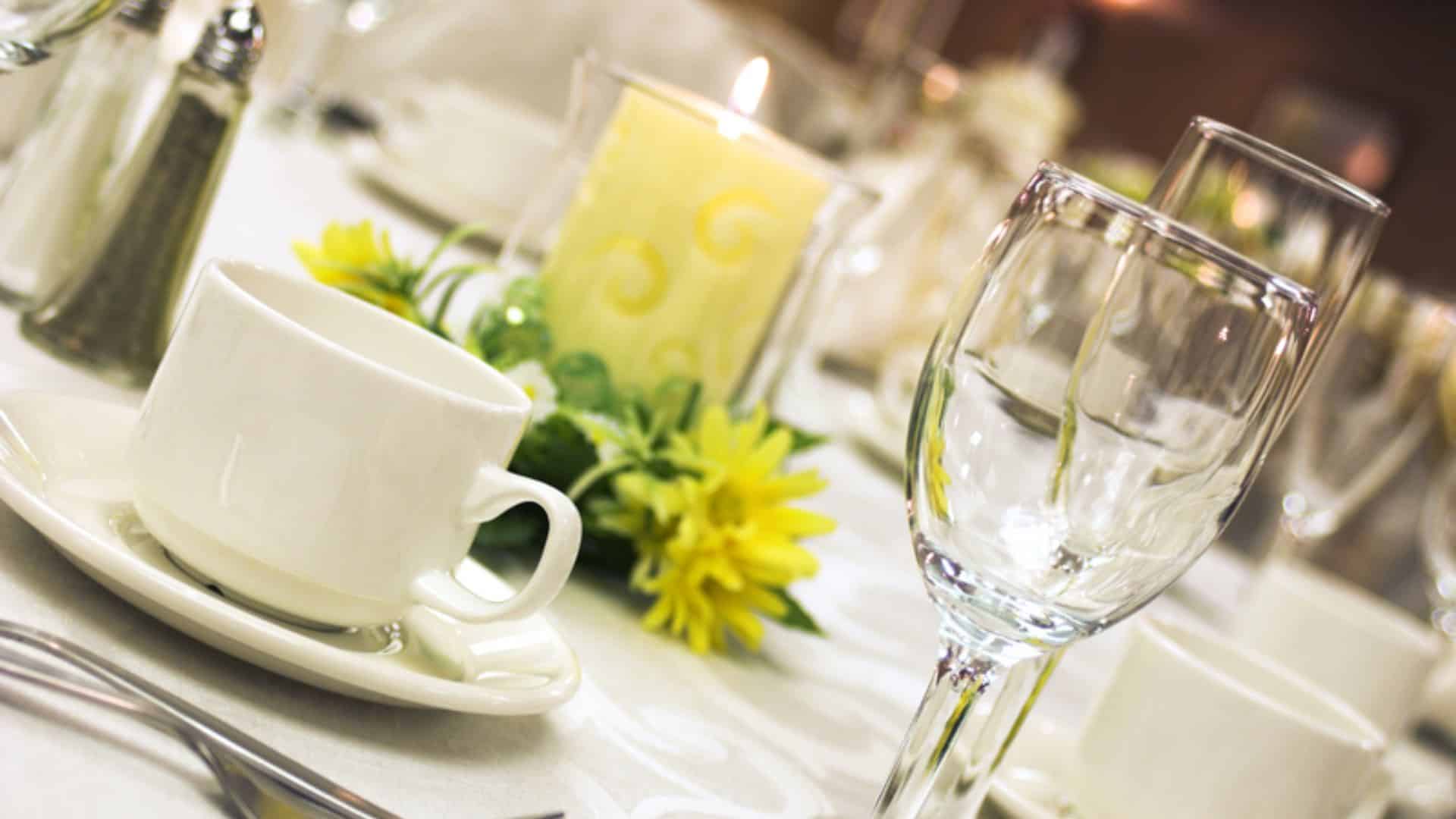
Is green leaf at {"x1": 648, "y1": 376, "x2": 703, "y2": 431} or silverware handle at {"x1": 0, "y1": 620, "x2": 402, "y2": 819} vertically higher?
green leaf at {"x1": 648, "y1": 376, "x2": 703, "y2": 431}

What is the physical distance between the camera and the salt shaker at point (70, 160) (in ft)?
1.67

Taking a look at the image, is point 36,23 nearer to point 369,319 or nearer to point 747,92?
point 369,319

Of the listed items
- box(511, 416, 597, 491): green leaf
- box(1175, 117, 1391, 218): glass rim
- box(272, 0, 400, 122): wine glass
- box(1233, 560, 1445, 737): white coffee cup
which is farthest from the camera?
box(272, 0, 400, 122): wine glass

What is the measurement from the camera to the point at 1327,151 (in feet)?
20.8

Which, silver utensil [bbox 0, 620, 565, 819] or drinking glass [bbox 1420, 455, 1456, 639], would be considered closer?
silver utensil [bbox 0, 620, 565, 819]

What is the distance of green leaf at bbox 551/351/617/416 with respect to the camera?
543 mm

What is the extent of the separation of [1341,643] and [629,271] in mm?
563

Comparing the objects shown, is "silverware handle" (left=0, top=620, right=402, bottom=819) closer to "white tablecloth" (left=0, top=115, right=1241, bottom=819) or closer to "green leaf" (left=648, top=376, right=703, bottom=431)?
"white tablecloth" (left=0, top=115, right=1241, bottom=819)

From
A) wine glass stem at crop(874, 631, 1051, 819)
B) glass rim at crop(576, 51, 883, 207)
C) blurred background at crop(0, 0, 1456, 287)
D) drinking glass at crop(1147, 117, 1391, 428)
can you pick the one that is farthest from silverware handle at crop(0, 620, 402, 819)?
blurred background at crop(0, 0, 1456, 287)

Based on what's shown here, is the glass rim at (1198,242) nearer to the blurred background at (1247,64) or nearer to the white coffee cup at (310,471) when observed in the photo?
the white coffee cup at (310,471)

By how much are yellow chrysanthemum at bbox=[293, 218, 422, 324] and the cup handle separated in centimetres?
18

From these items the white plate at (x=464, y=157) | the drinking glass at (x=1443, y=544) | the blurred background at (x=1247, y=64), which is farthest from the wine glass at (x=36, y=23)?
the blurred background at (x=1247, y=64)

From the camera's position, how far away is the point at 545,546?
360 mm

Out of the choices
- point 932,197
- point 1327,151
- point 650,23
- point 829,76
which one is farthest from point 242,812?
point 1327,151
